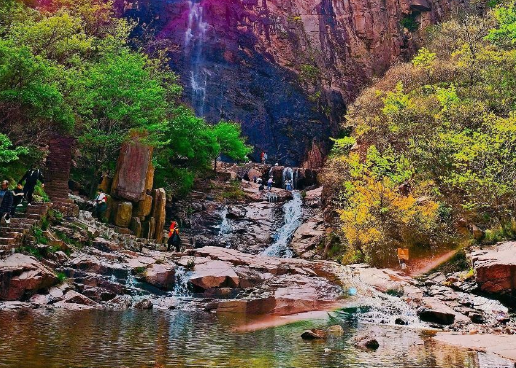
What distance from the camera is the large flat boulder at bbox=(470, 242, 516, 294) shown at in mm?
16031

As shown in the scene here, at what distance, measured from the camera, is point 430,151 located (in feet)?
89.8

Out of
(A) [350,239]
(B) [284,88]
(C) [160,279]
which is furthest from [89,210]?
(B) [284,88]

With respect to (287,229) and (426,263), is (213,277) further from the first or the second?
(287,229)

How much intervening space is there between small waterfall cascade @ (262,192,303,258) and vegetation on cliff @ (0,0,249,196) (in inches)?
262

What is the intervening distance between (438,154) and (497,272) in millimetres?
11895

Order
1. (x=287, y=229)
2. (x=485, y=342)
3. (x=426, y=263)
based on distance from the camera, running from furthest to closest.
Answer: (x=287, y=229), (x=426, y=263), (x=485, y=342)

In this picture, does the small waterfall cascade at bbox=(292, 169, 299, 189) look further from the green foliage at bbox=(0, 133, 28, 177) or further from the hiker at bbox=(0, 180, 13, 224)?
the hiker at bbox=(0, 180, 13, 224)

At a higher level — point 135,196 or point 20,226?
point 135,196

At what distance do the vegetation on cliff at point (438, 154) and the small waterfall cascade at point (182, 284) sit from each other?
9919mm

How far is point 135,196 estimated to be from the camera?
26.9 meters

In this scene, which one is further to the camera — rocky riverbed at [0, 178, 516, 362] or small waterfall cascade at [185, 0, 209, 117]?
small waterfall cascade at [185, 0, 209, 117]

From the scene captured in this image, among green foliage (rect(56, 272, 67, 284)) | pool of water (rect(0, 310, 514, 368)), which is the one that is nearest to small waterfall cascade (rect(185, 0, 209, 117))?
green foliage (rect(56, 272, 67, 284))

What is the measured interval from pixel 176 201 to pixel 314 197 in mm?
12451

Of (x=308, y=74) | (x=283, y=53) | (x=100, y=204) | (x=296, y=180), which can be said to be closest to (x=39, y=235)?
(x=100, y=204)
